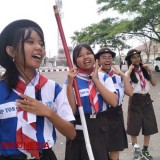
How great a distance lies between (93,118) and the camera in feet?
9.53

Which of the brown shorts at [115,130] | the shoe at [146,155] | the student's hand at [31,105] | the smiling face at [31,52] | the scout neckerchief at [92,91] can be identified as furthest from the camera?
the shoe at [146,155]

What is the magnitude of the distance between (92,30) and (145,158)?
21815mm

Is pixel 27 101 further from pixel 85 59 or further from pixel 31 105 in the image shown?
pixel 85 59

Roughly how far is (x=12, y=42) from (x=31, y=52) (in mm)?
127

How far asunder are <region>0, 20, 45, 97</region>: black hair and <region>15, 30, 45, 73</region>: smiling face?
15mm

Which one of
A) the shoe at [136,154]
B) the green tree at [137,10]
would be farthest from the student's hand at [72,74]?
the green tree at [137,10]

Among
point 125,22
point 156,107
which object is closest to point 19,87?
point 156,107

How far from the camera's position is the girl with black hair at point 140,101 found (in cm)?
453

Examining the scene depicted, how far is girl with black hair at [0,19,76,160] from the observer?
1.63 m

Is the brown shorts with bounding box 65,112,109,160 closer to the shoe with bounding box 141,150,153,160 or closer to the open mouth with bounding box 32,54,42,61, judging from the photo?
the open mouth with bounding box 32,54,42,61

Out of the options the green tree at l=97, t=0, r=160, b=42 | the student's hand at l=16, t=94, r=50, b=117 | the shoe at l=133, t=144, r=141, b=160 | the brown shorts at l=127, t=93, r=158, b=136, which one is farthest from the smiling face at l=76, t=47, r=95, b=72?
the green tree at l=97, t=0, r=160, b=42

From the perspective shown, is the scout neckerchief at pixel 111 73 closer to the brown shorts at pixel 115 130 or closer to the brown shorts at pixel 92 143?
the brown shorts at pixel 115 130

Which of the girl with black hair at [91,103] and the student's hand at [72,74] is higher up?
the student's hand at [72,74]

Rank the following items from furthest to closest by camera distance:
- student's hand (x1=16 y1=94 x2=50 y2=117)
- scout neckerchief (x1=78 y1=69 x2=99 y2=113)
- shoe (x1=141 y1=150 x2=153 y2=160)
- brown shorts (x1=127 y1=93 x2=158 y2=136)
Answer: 1. brown shorts (x1=127 y1=93 x2=158 y2=136)
2. shoe (x1=141 y1=150 x2=153 y2=160)
3. scout neckerchief (x1=78 y1=69 x2=99 y2=113)
4. student's hand (x1=16 y1=94 x2=50 y2=117)
